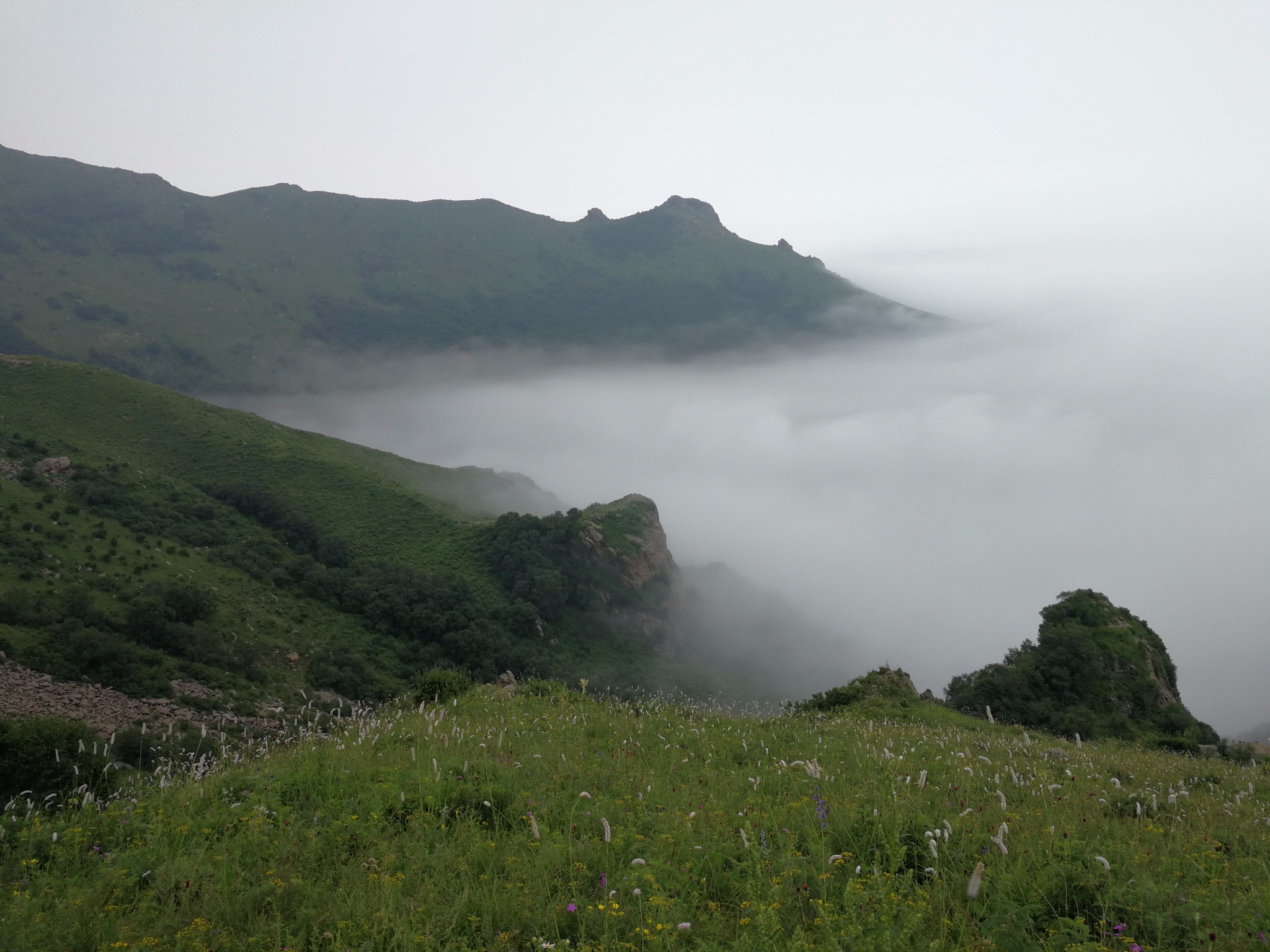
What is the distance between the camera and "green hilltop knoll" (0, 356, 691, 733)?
129 ft

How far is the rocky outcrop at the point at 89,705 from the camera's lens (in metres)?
29.0

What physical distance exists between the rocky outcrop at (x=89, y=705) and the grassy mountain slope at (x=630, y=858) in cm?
2586

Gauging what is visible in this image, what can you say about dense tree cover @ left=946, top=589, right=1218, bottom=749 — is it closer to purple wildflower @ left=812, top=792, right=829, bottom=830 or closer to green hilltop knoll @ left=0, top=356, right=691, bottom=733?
purple wildflower @ left=812, top=792, right=829, bottom=830

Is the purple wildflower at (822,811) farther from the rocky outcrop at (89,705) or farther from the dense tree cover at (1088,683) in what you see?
the rocky outcrop at (89,705)

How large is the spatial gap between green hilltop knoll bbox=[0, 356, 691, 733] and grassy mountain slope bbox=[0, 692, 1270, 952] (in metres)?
31.9

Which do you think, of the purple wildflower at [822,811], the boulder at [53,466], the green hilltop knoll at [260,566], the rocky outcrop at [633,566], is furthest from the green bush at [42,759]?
the rocky outcrop at [633,566]

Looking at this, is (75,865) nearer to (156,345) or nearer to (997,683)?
(997,683)

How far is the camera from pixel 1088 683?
3080 centimetres

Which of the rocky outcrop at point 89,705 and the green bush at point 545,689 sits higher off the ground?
the green bush at point 545,689

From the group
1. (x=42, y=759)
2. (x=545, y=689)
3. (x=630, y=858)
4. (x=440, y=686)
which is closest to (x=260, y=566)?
(x=440, y=686)

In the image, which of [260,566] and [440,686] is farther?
[260,566]

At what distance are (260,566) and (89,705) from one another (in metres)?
27.8

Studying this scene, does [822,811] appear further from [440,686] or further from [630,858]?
[440,686]

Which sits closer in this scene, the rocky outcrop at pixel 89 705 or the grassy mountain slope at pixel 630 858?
the grassy mountain slope at pixel 630 858
